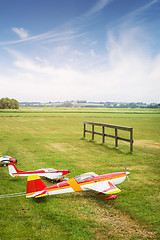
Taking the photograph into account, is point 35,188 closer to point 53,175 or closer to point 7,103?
point 53,175

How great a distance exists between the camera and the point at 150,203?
6.42 m

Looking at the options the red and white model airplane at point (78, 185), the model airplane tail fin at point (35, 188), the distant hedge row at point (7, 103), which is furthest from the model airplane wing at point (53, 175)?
the distant hedge row at point (7, 103)

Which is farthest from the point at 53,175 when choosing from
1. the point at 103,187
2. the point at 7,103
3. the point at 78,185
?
the point at 7,103

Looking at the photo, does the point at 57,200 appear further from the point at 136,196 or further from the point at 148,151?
the point at 148,151

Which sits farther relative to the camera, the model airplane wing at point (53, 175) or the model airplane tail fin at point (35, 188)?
the model airplane wing at point (53, 175)

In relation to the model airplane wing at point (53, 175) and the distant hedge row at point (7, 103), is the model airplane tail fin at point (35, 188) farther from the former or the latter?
the distant hedge row at point (7, 103)

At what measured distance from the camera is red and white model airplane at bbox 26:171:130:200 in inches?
245

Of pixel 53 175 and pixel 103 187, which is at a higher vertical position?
pixel 103 187

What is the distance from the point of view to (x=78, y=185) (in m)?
6.66

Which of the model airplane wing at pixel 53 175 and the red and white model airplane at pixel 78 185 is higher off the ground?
the red and white model airplane at pixel 78 185

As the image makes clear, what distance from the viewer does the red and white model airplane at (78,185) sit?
20.4 feet

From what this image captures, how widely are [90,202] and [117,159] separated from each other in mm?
5507

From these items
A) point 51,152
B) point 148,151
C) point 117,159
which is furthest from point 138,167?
point 51,152

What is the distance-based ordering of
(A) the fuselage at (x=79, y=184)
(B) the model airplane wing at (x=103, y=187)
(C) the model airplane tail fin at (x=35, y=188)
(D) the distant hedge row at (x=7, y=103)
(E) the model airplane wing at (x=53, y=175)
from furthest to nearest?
(D) the distant hedge row at (x=7, y=103), (E) the model airplane wing at (x=53, y=175), (A) the fuselage at (x=79, y=184), (B) the model airplane wing at (x=103, y=187), (C) the model airplane tail fin at (x=35, y=188)
